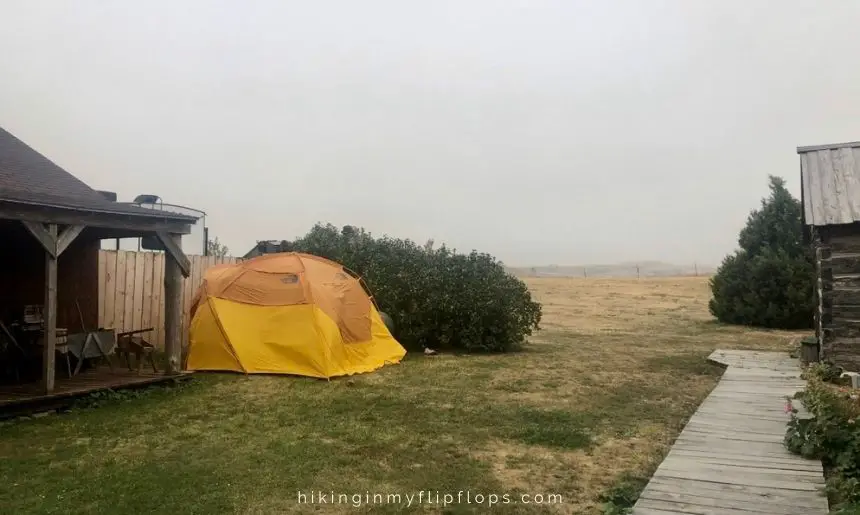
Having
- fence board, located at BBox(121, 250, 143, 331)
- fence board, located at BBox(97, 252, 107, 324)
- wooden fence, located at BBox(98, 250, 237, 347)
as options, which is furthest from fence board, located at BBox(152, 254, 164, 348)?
fence board, located at BBox(97, 252, 107, 324)

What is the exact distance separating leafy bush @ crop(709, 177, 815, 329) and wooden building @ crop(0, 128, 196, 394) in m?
15.8

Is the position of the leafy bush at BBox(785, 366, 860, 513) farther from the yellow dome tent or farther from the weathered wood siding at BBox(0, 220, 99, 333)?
the weathered wood siding at BBox(0, 220, 99, 333)

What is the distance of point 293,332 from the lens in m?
10.0

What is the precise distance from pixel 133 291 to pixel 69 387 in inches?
144

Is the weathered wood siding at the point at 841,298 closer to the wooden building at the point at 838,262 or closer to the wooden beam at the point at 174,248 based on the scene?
the wooden building at the point at 838,262

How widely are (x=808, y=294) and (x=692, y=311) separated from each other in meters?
6.30

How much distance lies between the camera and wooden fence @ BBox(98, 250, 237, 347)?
35.0 feet

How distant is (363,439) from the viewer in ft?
20.4

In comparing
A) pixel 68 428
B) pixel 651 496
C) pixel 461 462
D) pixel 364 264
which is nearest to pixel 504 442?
pixel 461 462

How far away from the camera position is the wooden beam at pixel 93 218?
268 inches

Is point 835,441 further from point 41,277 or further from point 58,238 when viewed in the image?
point 41,277

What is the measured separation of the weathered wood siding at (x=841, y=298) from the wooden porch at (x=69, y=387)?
365 inches

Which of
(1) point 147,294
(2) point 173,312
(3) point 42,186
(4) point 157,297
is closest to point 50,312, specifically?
(2) point 173,312

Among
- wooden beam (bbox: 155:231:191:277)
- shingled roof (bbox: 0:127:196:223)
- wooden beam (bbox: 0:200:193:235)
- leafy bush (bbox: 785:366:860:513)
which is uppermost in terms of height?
shingled roof (bbox: 0:127:196:223)
